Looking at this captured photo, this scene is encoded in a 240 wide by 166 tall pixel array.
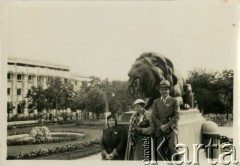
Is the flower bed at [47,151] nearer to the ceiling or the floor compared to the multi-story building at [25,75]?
nearer to the floor

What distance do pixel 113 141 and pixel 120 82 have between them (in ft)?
0.85

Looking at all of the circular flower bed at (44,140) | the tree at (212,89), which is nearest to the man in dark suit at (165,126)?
the tree at (212,89)

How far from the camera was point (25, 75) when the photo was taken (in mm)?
1814

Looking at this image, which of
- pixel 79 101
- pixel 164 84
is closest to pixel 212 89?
pixel 164 84

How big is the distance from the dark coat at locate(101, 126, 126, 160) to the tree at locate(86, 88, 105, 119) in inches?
3.7

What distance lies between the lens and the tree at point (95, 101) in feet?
5.90

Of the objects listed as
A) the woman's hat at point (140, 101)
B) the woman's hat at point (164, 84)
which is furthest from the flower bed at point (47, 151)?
the woman's hat at point (164, 84)

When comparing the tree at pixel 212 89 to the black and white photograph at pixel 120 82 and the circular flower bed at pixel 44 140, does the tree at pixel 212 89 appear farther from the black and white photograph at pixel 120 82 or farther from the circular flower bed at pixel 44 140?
the circular flower bed at pixel 44 140

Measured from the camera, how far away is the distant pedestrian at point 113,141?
1789 millimetres

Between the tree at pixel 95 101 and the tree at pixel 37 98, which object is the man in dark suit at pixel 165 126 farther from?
the tree at pixel 37 98

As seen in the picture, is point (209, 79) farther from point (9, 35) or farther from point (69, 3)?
point (9, 35)

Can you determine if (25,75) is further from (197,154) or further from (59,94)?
(197,154)

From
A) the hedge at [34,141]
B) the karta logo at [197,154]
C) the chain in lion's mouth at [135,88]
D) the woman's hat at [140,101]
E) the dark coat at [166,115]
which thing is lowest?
the karta logo at [197,154]

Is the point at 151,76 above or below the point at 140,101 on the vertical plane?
above
